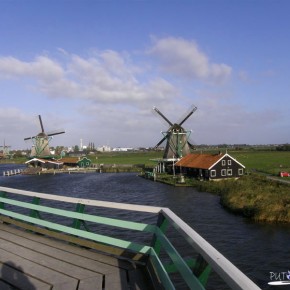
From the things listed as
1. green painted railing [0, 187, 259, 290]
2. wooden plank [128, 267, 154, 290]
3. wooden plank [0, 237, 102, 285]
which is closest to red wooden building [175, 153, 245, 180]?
green painted railing [0, 187, 259, 290]

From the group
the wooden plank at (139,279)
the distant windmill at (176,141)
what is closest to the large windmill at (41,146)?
the distant windmill at (176,141)

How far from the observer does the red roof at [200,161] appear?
45.2 meters

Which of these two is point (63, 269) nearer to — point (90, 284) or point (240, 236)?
point (90, 284)

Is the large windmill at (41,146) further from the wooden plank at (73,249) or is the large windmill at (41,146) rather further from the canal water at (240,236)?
the wooden plank at (73,249)

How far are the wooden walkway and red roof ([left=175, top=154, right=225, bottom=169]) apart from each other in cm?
4018

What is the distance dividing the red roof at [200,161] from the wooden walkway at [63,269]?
4018 cm

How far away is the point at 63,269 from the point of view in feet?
14.3

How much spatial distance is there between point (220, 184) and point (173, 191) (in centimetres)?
577

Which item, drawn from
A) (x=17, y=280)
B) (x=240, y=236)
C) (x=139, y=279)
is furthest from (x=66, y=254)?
(x=240, y=236)

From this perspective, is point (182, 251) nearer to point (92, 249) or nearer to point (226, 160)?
point (92, 249)

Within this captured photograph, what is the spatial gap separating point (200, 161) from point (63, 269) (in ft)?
148

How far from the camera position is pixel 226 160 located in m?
45.2

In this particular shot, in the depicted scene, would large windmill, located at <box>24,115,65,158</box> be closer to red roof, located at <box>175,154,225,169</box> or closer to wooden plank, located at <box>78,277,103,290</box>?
red roof, located at <box>175,154,225,169</box>

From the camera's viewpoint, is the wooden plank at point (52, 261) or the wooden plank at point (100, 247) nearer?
the wooden plank at point (52, 261)
